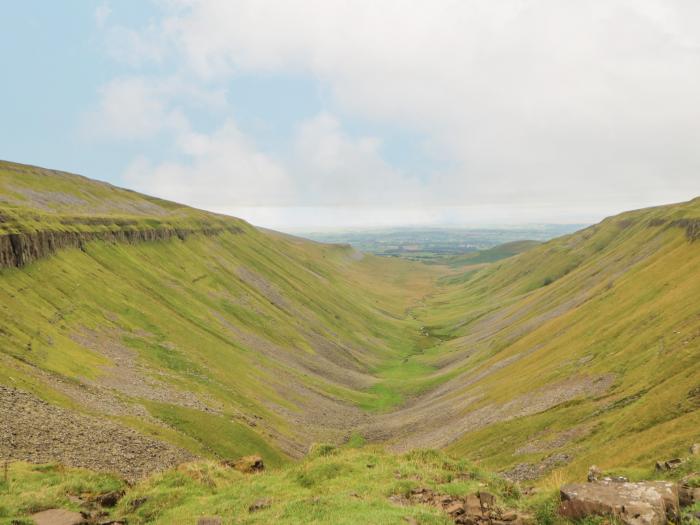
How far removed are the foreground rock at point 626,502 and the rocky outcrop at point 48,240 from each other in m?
82.5

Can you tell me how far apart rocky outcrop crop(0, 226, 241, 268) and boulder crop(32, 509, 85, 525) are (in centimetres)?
6364

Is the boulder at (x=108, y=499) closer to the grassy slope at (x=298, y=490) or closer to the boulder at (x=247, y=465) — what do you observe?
the grassy slope at (x=298, y=490)

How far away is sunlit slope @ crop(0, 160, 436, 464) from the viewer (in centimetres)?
5369

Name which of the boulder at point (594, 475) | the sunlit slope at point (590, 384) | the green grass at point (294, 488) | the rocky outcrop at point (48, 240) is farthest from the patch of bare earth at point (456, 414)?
the rocky outcrop at point (48, 240)

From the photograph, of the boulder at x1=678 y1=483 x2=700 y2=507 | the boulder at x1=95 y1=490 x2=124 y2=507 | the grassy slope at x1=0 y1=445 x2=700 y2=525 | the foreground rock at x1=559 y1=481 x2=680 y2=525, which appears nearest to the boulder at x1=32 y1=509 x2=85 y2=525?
the grassy slope at x1=0 y1=445 x2=700 y2=525

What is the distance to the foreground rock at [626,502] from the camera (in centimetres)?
1639

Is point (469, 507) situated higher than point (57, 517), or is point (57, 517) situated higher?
point (469, 507)

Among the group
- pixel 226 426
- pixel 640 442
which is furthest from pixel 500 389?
pixel 226 426

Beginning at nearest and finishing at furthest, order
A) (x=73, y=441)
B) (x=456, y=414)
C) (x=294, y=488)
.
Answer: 1. (x=294, y=488)
2. (x=73, y=441)
3. (x=456, y=414)

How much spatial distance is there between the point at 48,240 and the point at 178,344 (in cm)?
3422

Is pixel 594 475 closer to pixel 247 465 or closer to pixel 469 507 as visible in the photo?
pixel 469 507

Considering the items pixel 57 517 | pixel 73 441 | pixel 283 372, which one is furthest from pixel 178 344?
pixel 57 517

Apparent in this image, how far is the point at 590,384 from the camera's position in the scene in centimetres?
6016

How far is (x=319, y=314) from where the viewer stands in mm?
160375
